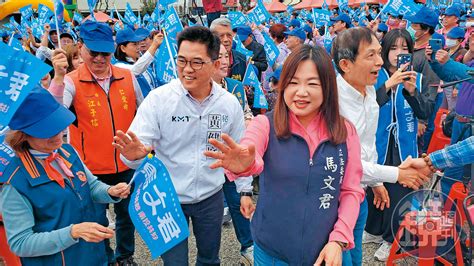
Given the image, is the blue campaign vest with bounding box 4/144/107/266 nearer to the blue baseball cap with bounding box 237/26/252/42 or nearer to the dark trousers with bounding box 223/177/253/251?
the dark trousers with bounding box 223/177/253/251

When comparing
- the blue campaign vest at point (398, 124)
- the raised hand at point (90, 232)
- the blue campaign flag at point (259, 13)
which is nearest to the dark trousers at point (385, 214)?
the blue campaign vest at point (398, 124)

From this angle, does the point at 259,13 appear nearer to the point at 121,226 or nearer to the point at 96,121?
the point at 96,121

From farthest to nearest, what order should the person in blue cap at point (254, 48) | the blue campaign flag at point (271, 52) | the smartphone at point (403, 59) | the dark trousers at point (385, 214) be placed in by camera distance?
the person in blue cap at point (254, 48), the blue campaign flag at point (271, 52), the dark trousers at point (385, 214), the smartphone at point (403, 59)

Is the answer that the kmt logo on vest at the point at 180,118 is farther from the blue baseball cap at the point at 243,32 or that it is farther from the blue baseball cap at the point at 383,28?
the blue baseball cap at the point at 383,28

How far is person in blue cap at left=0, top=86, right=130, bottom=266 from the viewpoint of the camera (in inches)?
78.4

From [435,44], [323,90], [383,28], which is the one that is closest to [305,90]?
[323,90]

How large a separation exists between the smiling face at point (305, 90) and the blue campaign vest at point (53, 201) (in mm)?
1201

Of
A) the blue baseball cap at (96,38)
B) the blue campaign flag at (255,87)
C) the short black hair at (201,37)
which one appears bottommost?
the blue campaign flag at (255,87)

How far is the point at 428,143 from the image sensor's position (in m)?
5.91

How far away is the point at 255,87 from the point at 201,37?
2.63 m

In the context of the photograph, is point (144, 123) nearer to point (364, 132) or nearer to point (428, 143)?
point (364, 132)

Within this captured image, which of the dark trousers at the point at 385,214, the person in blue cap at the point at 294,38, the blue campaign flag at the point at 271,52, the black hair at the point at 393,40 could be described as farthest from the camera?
the person in blue cap at the point at 294,38

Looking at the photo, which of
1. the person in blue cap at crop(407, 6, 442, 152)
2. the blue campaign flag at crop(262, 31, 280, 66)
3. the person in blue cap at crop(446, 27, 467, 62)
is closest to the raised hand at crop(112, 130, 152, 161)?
the person in blue cap at crop(407, 6, 442, 152)

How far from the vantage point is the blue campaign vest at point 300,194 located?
6.09 ft
